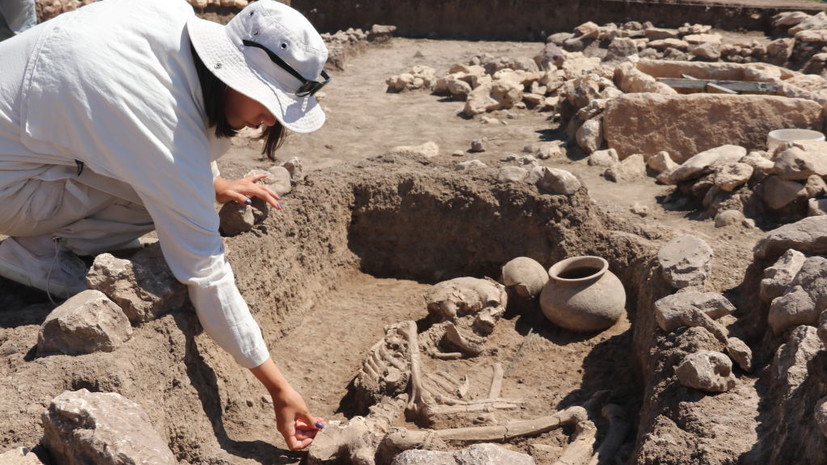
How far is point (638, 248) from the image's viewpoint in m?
5.34

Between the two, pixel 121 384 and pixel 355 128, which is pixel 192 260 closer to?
pixel 121 384

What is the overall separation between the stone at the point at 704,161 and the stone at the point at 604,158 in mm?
707

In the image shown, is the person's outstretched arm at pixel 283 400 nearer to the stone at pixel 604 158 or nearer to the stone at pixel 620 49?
the stone at pixel 604 158

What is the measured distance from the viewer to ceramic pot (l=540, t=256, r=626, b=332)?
497cm

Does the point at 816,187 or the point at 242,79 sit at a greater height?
the point at 242,79

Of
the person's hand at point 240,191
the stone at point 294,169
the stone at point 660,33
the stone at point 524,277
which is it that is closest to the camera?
the person's hand at point 240,191

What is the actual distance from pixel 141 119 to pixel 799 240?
316 centimetres

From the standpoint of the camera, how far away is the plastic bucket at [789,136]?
734 cm

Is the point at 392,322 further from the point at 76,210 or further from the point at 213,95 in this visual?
the point at 213,95

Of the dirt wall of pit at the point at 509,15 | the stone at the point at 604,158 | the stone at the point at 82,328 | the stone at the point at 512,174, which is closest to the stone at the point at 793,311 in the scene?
the stone at the point at 512,174

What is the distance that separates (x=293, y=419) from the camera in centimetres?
369

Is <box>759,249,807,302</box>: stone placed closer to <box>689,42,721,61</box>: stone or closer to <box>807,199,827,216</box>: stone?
<box>807,199,827,216</box>: stone

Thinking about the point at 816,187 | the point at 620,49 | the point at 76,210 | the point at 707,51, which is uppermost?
the point at 76,210

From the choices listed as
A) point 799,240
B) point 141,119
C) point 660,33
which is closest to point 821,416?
point 799,240
